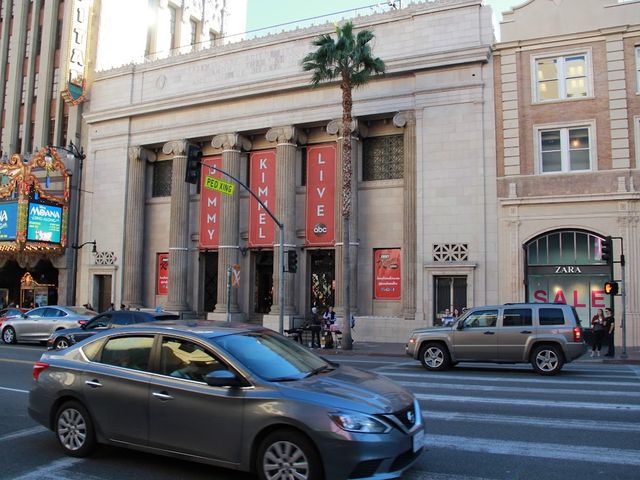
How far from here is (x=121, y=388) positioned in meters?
6.24

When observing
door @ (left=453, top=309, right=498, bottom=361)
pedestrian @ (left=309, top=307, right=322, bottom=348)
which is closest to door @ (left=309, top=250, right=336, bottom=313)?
pedestrian @ (left=309, top=307, right=322, bottom=348)

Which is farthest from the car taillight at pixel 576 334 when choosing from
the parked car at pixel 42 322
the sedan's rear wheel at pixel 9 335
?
the sedan's rear wheel at pixel 9 335

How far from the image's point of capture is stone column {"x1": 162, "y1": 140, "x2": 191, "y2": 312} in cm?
3181

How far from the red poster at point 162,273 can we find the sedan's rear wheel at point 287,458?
29.6 meters

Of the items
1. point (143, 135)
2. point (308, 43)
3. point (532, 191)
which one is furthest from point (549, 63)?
point (143, 135)

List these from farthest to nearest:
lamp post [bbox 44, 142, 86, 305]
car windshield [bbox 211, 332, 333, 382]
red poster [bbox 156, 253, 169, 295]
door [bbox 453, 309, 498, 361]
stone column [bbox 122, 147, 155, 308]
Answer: lamp post [bbox 44, 142, 86, 305] < red poster [bbox 156, 253, 169, 295] < stone column [bbox 122, 147, 155, 308] < door [bbox 453, 309, 498, 361] < car windshield [bbox 211, 332, 333, 382]

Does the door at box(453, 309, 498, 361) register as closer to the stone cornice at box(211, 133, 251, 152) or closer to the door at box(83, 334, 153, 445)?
the door at box(83, 334, 153, 445)

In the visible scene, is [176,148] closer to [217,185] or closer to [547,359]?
[217,185]

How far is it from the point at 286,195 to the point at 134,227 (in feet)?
33.7

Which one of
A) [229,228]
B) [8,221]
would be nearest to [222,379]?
[229,228]

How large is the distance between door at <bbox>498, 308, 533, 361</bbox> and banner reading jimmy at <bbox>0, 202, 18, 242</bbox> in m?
29.4

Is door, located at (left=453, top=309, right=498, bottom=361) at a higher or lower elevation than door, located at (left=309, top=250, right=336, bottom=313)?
lower

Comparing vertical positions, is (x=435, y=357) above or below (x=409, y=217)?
below

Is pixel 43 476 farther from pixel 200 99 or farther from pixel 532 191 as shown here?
pixel 200 99
